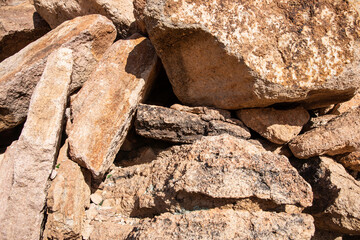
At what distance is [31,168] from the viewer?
2324 mm

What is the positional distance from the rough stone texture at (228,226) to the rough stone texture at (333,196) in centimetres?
58

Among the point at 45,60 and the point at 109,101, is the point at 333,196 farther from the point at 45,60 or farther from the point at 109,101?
the point at 45,60

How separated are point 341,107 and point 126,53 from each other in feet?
8.05

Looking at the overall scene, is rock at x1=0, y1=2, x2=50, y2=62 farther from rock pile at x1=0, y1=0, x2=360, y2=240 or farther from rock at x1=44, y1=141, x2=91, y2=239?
rock at x1=44, y1=141, x2=91, y2=239

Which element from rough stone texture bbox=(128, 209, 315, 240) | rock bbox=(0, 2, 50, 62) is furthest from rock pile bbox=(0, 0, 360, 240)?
rock bbox=(0, 2, 50, 62)

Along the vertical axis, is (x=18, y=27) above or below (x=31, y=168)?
above

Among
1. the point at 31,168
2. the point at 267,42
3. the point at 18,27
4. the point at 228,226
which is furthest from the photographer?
the point at 18,27

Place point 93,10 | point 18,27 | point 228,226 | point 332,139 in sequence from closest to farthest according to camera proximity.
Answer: point 228,226 < point 332,139 < point 93,10 < point 18,27

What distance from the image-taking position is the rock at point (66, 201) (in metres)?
2.35

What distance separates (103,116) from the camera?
2740 mm

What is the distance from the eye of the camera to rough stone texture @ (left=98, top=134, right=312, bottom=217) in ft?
7.00

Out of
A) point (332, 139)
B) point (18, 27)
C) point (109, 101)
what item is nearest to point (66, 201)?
point (109, 101)

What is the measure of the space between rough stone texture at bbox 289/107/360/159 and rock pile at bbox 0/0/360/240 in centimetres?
1

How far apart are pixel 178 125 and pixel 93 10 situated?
178cm
